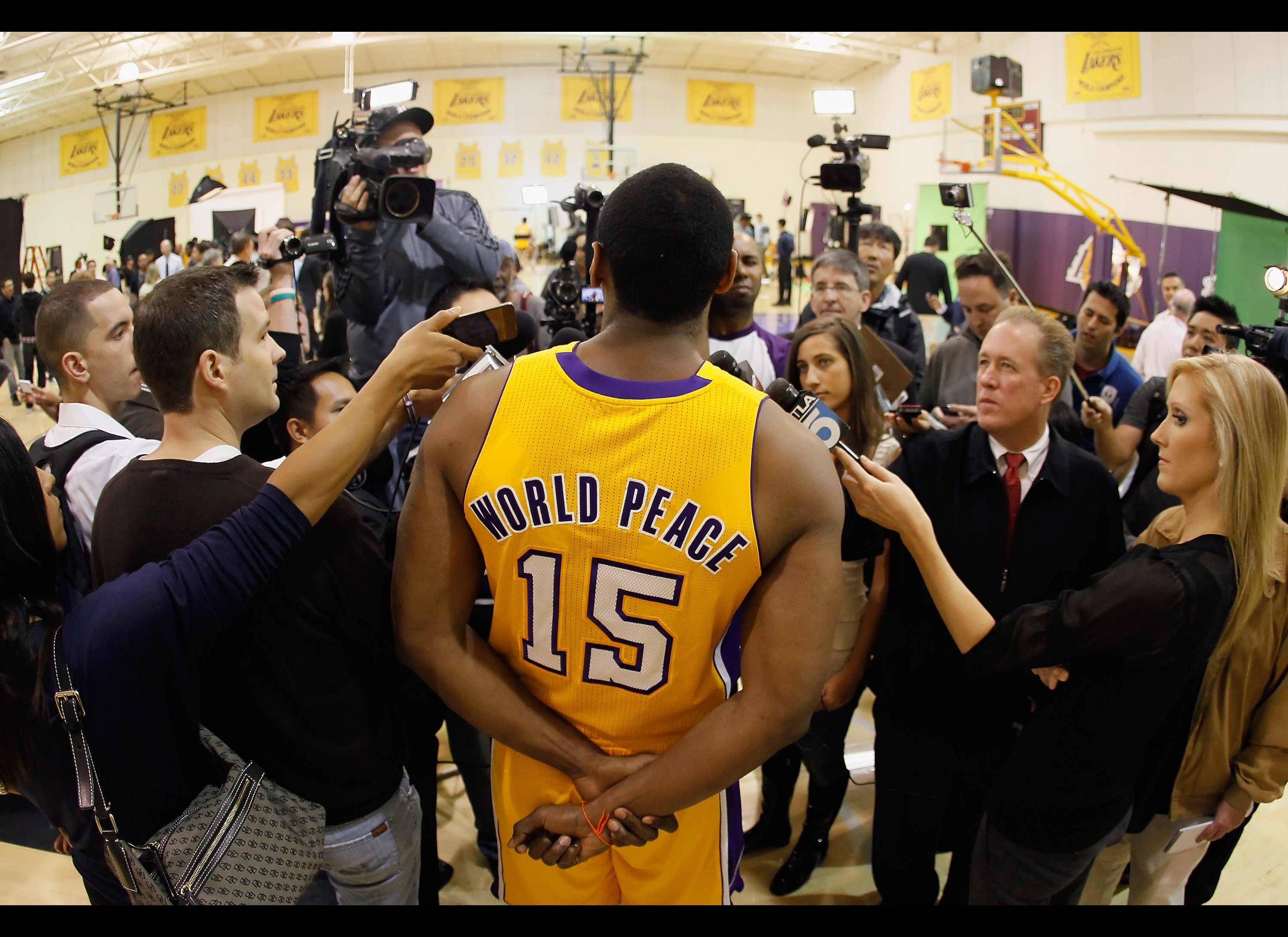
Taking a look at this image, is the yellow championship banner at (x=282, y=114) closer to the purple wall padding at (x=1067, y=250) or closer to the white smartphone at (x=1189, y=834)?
the purple wall padding at (x=1067, y=250)

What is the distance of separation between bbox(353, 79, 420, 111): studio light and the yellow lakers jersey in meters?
2.98

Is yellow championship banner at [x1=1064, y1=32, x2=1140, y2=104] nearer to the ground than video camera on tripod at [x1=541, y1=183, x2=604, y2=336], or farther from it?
farther from it

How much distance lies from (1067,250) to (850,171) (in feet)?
30.3

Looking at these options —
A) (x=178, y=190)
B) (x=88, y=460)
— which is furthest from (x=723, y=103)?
(x=88, y=460)

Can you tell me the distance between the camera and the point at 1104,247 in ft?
35.2

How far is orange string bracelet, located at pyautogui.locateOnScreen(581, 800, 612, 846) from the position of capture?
1333 millimetres

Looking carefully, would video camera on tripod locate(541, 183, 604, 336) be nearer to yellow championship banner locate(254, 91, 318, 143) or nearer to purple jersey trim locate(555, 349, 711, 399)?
purple jersey trim locate(555, 349, 711, 399)

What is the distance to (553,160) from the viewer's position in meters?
17.0

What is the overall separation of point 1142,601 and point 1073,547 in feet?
1.36

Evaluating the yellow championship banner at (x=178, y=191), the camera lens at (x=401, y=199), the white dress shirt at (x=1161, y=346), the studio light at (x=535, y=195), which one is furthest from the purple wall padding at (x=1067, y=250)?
the yellow championship banner at (x=178, y=191)

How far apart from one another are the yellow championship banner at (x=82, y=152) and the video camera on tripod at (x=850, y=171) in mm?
4669

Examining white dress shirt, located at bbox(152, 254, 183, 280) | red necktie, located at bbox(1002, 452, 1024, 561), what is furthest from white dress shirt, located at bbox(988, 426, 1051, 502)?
white dress shirt, located at bbox(152, 254, 183, 280)
